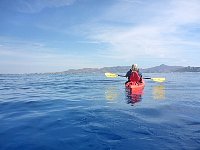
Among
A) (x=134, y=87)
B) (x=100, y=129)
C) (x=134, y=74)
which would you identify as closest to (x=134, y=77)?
(x=134, y=74)

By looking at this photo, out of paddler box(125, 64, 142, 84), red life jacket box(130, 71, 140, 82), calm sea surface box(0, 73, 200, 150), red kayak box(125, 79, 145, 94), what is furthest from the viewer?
red life jacket box(130, 71, 140, 82)

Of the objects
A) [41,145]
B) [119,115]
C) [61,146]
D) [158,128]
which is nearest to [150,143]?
[158,128]

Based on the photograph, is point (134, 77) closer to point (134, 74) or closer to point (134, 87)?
point (134, 74)

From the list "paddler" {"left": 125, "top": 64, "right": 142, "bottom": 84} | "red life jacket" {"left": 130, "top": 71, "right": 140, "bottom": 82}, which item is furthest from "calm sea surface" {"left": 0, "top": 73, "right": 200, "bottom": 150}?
"red life jacket" {"left": 130, "top": 71, "right": 140, "bottom": 82}

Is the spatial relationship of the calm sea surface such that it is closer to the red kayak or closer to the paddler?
the red kayak

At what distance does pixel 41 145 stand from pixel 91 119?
420 centimetres

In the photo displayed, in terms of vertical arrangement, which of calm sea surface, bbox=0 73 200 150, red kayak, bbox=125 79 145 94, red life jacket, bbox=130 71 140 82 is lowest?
calm sea surface, bbox=0 73 200 150

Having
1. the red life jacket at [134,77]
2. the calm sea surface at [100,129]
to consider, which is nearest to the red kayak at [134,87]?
the red life jacket at [134,77]

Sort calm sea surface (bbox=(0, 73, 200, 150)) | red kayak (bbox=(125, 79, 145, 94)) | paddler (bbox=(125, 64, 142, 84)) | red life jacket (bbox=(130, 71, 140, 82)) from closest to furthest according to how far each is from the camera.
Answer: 1. calm sea surface (bbox=(0, 73, 200, 150))
2. red kayak (bbox=(125, 79, 145, 94))
3. paddler (bbox=(125, 64, 142, 84))
4. red life jacket (bbox=(130, 71, 140, 82))

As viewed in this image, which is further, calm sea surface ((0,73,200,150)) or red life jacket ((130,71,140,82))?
red life jacket ((130,71,140,82))

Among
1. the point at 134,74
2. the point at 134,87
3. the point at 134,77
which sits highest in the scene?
the point at 134,74

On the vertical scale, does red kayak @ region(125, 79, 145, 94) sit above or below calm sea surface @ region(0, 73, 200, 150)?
above

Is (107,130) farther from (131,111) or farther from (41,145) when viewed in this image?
(131,111)

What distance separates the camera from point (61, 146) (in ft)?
28.5
